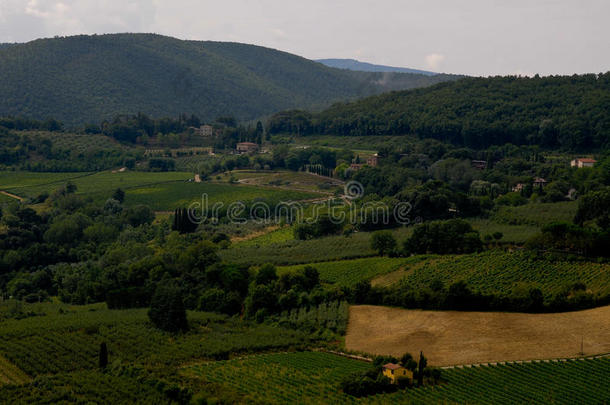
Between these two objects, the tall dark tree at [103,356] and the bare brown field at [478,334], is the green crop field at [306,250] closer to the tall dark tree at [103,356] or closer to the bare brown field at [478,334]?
the bare brown field at [478,334]

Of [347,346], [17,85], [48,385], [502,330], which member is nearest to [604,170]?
[502,330]

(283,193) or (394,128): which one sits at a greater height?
(394,128)

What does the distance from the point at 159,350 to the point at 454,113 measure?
6854 centimetres

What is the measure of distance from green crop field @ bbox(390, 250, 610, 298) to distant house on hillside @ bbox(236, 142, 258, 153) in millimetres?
58917

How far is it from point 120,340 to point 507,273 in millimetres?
21820

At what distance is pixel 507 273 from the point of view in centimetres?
3931

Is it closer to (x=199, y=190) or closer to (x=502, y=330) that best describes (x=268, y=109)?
(x=199, y=190)

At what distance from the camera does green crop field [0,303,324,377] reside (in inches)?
1195

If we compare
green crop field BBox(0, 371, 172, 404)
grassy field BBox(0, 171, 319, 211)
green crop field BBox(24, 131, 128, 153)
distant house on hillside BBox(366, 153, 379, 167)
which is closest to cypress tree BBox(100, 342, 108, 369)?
green crop field BBox(0, 371, 172, 404)

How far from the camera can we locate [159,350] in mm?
32031

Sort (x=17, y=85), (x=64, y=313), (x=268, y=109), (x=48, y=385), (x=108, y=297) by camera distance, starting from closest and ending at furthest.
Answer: (x=48, y=385) < (x=64, y=313) < (x=108, y=297) < (x=17, y=85) < (x=268, y=109)

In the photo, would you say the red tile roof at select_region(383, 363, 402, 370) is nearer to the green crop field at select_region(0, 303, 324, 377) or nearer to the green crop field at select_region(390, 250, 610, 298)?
the green crop field at select_region(0, 303, 324, 377)

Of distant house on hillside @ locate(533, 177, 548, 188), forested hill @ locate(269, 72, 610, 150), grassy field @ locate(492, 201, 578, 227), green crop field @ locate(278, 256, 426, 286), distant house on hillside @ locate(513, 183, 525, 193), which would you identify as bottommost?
green crop field @ locate(278, 256, 426, 286)

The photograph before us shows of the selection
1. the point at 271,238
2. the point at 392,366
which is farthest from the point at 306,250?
the point at 392,366
